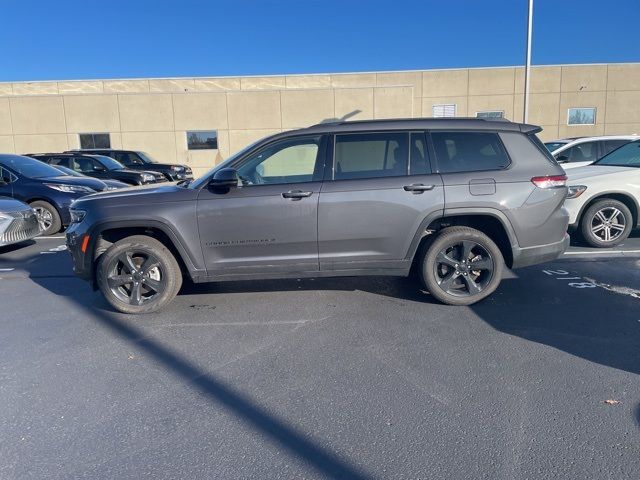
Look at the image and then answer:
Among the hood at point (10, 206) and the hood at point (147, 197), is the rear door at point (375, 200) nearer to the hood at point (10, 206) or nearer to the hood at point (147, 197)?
the hood at point (147, 197)

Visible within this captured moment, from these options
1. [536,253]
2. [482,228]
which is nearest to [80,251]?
[482,228]

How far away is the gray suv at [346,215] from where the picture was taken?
445 centimetres

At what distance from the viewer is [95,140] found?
2233cm

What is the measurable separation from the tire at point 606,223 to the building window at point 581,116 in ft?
68.4

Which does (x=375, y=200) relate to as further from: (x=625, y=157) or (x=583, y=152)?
(x=583, y=152)

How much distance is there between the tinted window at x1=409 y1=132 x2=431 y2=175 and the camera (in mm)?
4578

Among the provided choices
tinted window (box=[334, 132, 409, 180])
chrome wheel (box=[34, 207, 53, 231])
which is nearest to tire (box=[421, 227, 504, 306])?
tinted window (box=[334, 132, 409, 180])

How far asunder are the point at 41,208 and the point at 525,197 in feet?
28.5

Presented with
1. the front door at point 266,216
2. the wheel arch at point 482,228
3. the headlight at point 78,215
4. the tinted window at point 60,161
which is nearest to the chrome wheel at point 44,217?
the tinted window at point 60,161

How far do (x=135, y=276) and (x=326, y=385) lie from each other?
2448 mm

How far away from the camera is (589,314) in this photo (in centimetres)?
442

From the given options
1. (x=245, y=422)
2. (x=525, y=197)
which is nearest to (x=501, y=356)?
(x=525, y=197)

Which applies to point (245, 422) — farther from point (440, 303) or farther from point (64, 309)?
point (64, 309)

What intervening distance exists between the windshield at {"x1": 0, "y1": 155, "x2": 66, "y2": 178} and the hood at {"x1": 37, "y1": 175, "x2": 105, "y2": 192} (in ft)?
0.80
